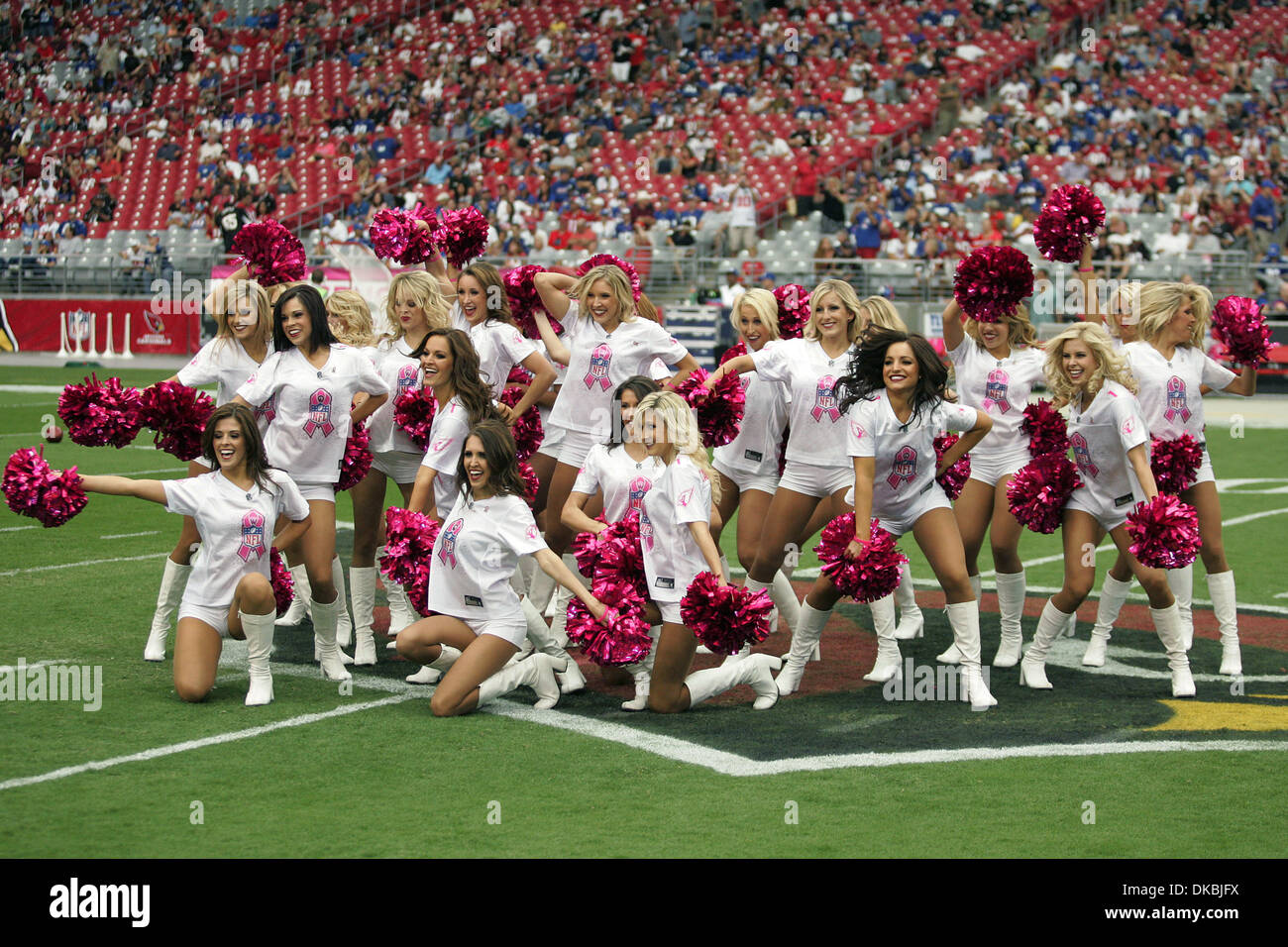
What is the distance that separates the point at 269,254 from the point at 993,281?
10.8 feet

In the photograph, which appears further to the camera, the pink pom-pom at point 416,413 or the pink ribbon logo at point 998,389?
the pink ribbon logo at point 998,389

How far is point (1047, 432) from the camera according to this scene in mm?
6461

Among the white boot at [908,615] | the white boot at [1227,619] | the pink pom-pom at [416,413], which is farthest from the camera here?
the white boot at [908,615]

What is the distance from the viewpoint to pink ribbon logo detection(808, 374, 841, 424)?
6449 mm

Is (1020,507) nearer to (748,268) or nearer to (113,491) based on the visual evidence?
(113,491)

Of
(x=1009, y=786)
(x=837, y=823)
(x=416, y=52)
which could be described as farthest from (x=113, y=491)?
(x=416, y=52)

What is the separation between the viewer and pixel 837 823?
14.4ft

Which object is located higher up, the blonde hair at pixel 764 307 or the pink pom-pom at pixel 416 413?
the blonde hair at pixel 764 307

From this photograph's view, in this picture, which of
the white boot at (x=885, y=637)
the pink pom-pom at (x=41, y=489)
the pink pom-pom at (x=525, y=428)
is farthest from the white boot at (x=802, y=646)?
the pink pom-pom at (x=41, y=489)

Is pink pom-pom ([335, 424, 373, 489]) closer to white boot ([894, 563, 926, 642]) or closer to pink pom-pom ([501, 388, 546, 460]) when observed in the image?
pink pom-pom ([501, 388, 546, 460])

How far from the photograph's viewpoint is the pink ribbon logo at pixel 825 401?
645 centimetres

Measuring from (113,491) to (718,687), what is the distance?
237cm

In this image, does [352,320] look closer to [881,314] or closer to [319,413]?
[319,413]

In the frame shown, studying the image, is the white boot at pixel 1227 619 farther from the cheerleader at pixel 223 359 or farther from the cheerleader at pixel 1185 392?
the cheerleader at pixel 223 359
